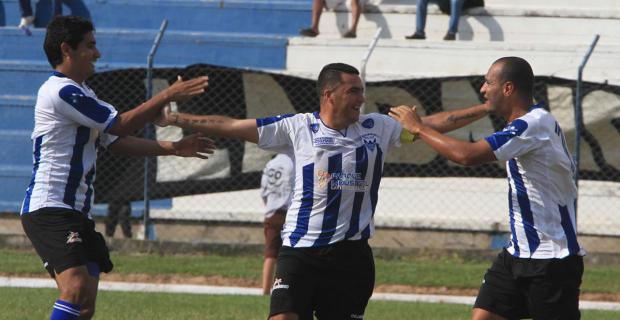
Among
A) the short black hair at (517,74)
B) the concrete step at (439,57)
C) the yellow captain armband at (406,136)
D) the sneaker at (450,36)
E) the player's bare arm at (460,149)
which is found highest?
the short black hair at (517,74)

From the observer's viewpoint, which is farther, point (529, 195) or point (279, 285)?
point (529, 195)

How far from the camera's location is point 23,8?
17.5m

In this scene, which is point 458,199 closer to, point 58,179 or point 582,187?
point 582,187

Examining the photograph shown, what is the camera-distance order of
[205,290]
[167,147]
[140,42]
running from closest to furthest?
[167,147], [205,290], [140,42]

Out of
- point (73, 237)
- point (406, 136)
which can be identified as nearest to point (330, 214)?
point (406, 136)

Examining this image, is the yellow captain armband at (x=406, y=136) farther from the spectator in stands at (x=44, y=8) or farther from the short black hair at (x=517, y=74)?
the spectator in stands at (x=44, y=8)

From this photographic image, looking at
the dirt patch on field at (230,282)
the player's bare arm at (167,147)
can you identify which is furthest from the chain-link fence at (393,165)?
the player's bare arm at (167,147)

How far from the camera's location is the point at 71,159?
6977 mm

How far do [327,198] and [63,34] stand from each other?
192 cm

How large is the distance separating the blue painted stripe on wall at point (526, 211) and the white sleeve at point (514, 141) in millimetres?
213

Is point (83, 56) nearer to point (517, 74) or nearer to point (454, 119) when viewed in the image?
Result: point (454, 119)

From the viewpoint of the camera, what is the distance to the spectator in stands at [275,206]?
38.4ft

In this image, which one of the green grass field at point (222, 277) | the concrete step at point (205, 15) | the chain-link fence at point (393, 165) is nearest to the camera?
the green grass field at point (222, 277)

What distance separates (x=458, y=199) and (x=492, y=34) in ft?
9.63
